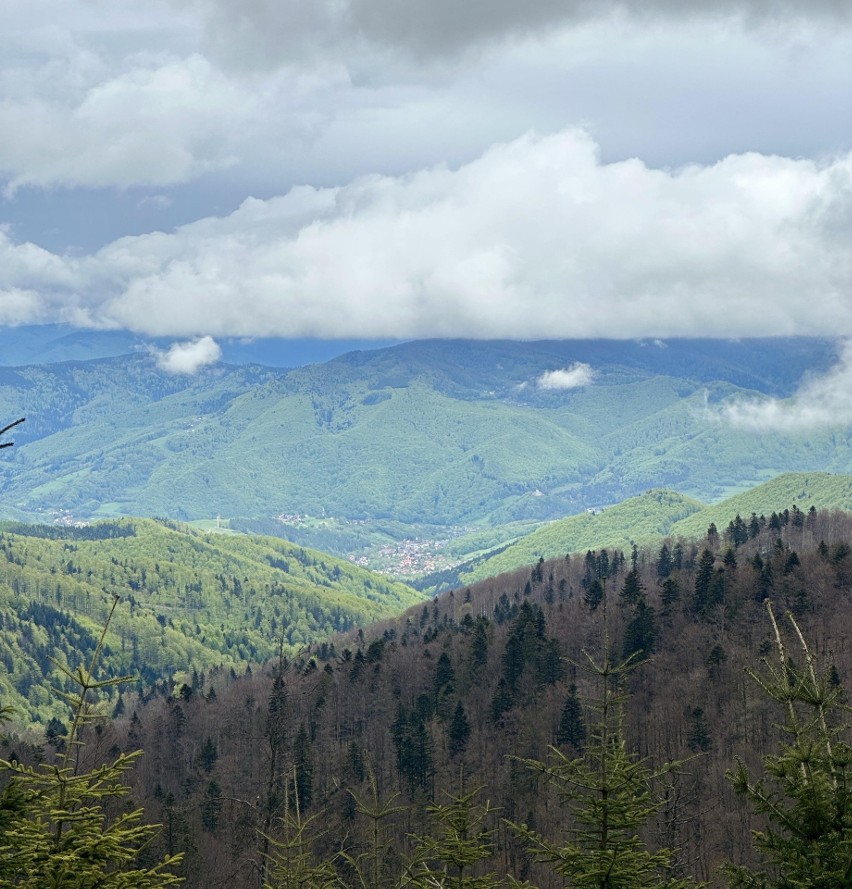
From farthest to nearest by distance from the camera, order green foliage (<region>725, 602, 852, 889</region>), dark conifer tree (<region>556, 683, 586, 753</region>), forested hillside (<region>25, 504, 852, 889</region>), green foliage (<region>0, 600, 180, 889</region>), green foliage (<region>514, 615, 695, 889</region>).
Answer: dark conifer tree (<region>556, 683, 586, 753</region>), forested hillside (<region>25, 504, 852, 889</region>), green foliage (<region>514, 615, 695, 889</region>), green foliage (<region>725, 602, 852, 889</region>), green foliage (<region>0, 600, 180, 889</region>)

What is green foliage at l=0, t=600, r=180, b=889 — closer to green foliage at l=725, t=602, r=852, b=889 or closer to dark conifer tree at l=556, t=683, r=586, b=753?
green foliage at l=725, t=602, r=852, b=889

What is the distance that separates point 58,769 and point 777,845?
571 inches

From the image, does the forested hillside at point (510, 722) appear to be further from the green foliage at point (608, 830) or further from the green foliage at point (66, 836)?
the green foliage at point (66, 836)

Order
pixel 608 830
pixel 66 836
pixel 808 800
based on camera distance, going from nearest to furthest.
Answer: pixel 66 836
pixel 808 800
pixel 608 830

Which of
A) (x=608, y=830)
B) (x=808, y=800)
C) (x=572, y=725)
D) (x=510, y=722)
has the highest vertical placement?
(x=808, y=800)

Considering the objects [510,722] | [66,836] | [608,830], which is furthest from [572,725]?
[66,836]

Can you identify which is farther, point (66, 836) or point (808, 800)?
point (808, 800)

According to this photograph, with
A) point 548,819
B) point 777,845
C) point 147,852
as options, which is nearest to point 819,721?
point 777,845

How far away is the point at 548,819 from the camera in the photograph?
404 feet

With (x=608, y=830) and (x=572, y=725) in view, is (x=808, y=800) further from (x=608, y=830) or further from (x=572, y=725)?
(x=572, y=725)

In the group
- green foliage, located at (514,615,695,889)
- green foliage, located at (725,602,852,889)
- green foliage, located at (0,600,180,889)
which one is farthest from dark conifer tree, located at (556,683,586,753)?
green foliage, located at (0,600,180,889)

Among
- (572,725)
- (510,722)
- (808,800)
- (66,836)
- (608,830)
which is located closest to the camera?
(66,836)

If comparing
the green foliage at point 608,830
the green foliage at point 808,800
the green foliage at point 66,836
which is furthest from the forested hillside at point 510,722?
the green foliage at point 808,800

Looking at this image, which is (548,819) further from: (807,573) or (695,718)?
(807,573)
